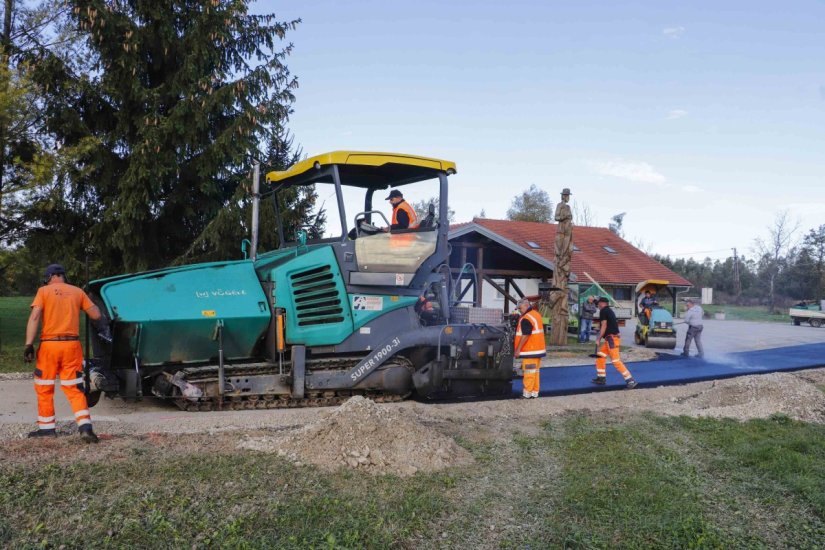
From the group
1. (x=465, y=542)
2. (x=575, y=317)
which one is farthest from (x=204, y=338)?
(x=575, y=317)

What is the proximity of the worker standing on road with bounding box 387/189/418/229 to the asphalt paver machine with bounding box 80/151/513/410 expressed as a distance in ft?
0.38

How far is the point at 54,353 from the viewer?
617 centimetres

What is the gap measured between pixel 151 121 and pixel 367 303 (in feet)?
21.6

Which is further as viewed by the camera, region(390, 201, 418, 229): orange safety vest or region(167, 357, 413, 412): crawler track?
region(390, 201, 418, 229): orange safety vest

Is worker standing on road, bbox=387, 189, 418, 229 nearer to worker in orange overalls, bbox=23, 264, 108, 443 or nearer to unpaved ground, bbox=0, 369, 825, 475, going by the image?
unpaved ground, bbox=0, 369, 825, 475

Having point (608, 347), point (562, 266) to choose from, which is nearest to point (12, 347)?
point (608, 347)

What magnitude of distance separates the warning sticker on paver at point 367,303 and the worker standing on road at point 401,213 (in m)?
0.91

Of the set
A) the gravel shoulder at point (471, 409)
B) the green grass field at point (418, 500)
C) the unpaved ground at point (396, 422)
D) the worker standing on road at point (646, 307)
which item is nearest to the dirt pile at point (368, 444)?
the unpaved ground at point (396, 422)

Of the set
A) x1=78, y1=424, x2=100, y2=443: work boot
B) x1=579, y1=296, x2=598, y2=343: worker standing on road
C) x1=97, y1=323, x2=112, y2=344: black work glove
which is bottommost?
x1=78, y1=424, x2=100, y2=443: work boot

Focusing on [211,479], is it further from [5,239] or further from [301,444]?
[5,239]

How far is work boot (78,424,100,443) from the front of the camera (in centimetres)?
586

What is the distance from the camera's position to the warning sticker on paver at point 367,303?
8133 mm

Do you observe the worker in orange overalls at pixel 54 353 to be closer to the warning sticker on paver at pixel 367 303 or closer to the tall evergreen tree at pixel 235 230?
the warning sticker on paver at pixel 367 303

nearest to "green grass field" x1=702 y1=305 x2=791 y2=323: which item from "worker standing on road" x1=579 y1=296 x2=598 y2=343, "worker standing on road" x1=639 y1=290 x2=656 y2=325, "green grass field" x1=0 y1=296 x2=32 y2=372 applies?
"worker standing on road" x1=579 y1=296 x2=598 y2=343
